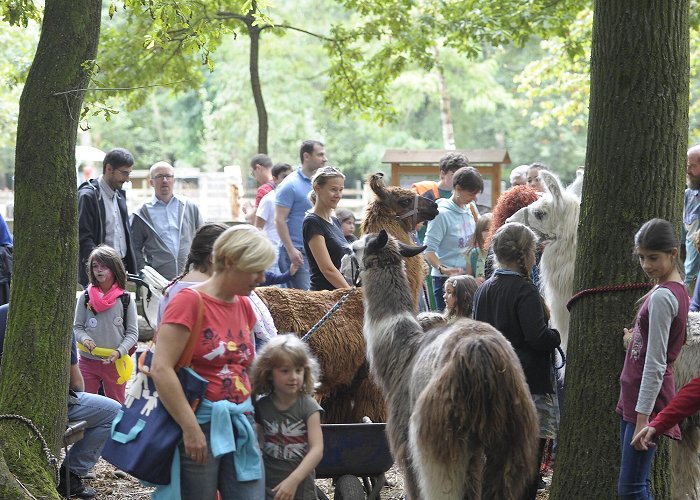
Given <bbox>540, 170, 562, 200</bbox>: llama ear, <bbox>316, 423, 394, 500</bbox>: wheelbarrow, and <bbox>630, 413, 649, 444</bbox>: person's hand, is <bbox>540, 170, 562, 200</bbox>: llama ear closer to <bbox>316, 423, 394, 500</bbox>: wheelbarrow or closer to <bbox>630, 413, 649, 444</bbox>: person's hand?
<bbox>316, 423, 394, 500</bbox>: wheelbarrow

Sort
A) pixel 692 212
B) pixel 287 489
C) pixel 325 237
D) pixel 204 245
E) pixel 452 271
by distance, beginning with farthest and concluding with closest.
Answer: pixel 452 271
pixel 692 212
pixel 325 237
pixel 204 245
pixel 287 489

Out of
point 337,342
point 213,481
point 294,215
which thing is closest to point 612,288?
point 337,342

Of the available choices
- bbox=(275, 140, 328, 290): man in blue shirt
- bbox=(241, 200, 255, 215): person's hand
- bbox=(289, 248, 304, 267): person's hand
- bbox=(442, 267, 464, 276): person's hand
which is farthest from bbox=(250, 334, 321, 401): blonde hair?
bbox=(241, 200, 255, 215): person's hand

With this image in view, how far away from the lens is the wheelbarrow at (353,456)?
16.8 ft

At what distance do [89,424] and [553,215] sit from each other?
3193mm

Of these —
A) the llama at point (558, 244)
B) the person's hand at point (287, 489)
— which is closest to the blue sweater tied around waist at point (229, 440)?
the person's hand at point (287, 489)

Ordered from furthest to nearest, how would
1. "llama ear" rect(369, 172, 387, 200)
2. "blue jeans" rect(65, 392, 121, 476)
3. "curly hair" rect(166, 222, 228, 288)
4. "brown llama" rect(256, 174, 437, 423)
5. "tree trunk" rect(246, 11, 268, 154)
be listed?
"tree trunk" rect(246, 11, 268, 154) < "llama ear" rect(369, 172, 387, 200) < "brown llama" rect(256, 174, 437, 423) < "blue jeans" rect(65, 392, 121, 476) < "curly hair" rect(166, 222, 228, 288)

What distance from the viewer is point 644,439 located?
3.93m

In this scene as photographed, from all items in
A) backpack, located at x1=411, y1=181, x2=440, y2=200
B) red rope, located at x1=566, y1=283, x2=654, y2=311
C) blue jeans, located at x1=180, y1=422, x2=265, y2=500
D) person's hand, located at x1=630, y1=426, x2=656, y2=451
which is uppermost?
backpack, located at x1=411, y1=181, x2=440, y2=200

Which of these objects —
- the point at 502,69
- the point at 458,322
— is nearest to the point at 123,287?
the point at 458,322

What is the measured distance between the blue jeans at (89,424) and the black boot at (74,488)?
0.04m

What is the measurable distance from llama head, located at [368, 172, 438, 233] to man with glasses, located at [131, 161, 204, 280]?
3.04 metres

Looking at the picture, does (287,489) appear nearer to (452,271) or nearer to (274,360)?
(274,360)

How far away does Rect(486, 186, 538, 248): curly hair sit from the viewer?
7.37 meters
